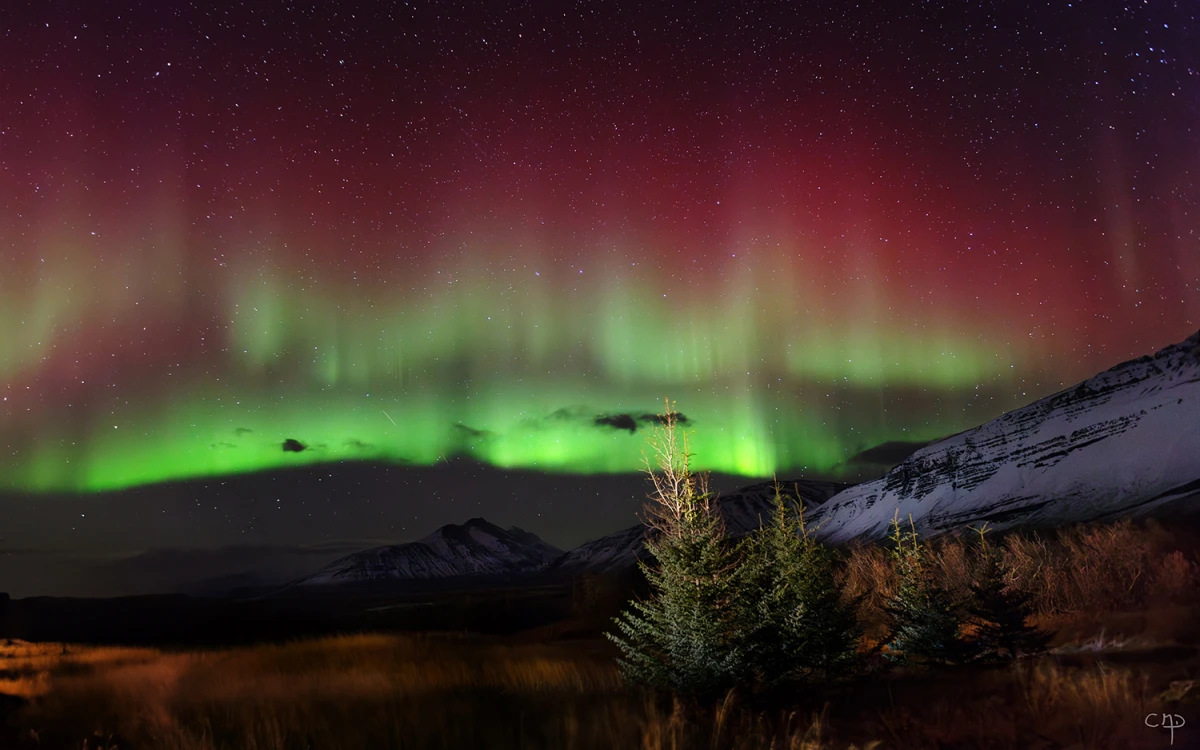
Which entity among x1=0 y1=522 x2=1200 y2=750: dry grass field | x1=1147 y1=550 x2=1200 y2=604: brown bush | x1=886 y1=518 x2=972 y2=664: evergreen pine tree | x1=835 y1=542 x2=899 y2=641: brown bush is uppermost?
x1=0 y1=522 x2=1200 y2=750: dry grass field

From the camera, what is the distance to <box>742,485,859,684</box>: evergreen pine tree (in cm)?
1328

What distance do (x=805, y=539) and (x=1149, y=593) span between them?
153 feet

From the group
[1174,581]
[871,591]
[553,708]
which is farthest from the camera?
[1174,581]

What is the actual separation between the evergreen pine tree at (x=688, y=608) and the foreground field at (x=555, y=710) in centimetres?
75

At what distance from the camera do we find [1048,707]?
10.4 meters

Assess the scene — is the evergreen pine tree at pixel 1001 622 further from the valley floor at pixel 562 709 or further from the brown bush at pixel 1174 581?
the brown bush at pixel 1174 581

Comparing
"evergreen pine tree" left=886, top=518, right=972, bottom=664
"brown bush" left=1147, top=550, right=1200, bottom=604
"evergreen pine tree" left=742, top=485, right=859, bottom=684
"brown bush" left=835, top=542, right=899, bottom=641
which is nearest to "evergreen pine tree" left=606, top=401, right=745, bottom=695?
"evergreen pine tree" left=742, top=485, right=859, bottom=684

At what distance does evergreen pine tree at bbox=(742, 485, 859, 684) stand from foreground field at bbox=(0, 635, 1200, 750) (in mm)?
840

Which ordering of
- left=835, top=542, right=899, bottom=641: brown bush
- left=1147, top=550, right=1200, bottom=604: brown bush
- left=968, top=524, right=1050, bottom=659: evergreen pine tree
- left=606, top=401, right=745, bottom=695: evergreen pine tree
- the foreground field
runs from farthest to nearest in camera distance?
left=1147, top=550, right=1200, bottom=604: brown bush → left=835, top=542, right=899, bottom=641: brown bush → left=968, top=524, right=1050, bottom=659: evergreen pine tree → left=606, top=401, right=745, bottom=695: evergreen pine tree → the foreground field

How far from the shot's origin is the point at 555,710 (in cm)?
1050

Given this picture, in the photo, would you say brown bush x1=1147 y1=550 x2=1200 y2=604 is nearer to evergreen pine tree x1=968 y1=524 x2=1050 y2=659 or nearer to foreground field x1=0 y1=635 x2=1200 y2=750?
evergreen pine tree x1=968 y1=524 x2=1050 y2=659

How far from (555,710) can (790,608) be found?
6.59 meters

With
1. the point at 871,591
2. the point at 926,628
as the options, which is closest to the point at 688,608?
the point at 926,628

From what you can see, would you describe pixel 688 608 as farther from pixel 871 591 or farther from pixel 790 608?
pixel 871 591
